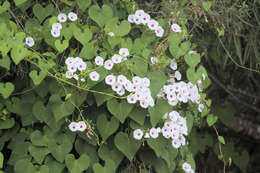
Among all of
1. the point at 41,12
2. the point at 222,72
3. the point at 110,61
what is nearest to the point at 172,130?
the point at 110,61

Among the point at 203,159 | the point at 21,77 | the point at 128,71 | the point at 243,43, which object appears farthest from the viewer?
the point at 203,159

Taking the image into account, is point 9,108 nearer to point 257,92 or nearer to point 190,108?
point 190,108

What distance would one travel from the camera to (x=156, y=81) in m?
1.55

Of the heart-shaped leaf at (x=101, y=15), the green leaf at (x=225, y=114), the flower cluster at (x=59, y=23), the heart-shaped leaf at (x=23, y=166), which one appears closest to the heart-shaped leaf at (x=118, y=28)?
the heart-shaped leaf at (x=101, y=15)

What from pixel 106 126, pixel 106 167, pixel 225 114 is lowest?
pixel 225 114

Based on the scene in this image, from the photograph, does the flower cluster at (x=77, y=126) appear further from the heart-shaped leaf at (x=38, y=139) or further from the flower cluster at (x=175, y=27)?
the flower cluster at (x=175, y=27)

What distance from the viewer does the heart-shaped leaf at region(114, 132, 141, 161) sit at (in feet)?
5.09

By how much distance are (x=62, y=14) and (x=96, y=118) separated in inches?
17.6

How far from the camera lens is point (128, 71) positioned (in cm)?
158

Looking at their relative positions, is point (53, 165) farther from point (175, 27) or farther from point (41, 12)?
point (175, 27)

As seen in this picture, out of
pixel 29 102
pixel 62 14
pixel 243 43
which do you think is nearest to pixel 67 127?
pixel 29 102

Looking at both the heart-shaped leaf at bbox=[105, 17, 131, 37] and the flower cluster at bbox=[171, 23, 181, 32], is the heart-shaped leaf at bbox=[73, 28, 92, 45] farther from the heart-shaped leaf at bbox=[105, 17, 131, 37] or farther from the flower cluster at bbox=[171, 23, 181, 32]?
the flower cluster at bbox=[171, 23, 181, 32]

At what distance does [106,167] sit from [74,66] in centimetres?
40

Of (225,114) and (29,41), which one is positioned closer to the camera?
(29,41)
